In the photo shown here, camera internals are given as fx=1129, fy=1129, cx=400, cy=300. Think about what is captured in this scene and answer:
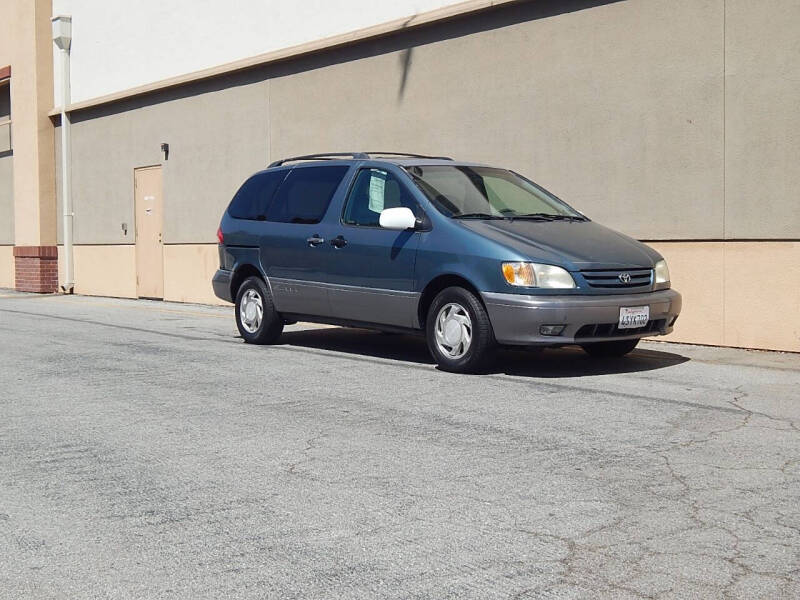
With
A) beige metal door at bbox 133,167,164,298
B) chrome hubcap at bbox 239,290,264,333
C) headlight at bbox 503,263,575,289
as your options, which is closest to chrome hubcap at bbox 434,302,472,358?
headlight at bbox 503,263,575,289

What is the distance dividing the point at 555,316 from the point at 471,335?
763 millimetres

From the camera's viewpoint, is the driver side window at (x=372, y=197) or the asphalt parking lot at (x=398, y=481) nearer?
the asphalt parking lot at (x=398, y=481)

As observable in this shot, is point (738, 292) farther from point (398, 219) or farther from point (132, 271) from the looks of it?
point (132, 271)

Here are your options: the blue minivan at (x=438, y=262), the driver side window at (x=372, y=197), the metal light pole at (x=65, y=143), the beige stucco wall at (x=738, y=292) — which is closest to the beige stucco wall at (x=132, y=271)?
the metal light pole at (x=65, y=143)

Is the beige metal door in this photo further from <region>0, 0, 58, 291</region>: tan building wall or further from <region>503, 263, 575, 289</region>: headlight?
<region>503, 263, 575, 289</region>: headlight

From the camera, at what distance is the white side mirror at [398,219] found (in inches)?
371

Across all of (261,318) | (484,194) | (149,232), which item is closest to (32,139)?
(149,232)

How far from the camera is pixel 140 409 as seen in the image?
7.55 m

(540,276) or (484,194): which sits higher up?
(484,194)

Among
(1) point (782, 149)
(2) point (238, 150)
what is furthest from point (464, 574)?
(2) point (238, 150)

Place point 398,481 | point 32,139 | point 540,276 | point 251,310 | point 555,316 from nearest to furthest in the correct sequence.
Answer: point 398,481 → point 555,316 → point 540,276 → point 251,310 → point 32,139

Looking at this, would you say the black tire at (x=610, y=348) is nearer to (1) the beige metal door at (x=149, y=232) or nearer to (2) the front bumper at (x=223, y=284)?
(2) the front bumper at (x=223, y=284)

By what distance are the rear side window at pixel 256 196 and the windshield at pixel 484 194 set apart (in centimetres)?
191

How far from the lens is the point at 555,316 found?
27.9ft
